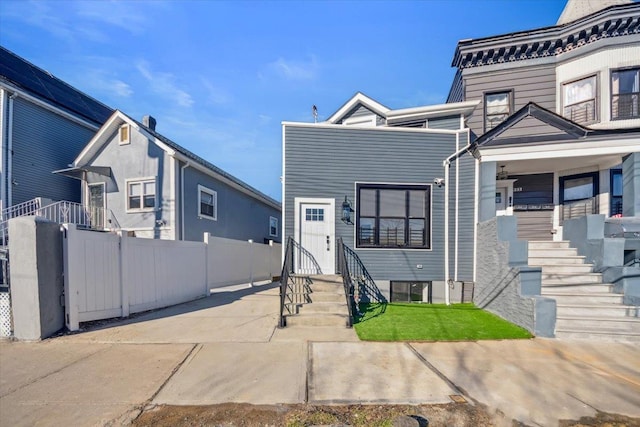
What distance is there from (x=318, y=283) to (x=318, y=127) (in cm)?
454

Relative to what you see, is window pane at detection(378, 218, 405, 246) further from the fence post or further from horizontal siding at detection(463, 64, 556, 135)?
the fence post

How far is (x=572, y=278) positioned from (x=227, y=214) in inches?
513

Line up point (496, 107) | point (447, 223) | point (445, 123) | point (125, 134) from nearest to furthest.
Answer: point (447, 223) → point (445, 123) → point (496, 107) → point (125, 134)

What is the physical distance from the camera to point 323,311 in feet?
20.8

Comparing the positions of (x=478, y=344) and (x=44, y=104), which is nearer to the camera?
(x=478, y=344)

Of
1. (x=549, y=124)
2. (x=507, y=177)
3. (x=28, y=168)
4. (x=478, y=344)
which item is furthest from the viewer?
(x=28, y=168)

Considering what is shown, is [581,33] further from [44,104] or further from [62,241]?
[44,104]

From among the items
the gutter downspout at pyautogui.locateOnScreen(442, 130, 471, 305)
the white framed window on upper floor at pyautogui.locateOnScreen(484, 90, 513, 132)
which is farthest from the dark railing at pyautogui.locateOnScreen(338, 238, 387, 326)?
the white framed window on upper floor at pyautogui.locateOnScreen(484, 90, 513, 132)

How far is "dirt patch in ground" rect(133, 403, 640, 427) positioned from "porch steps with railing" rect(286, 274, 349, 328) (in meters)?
2.93

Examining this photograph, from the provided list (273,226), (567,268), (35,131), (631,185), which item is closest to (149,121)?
(35,131)

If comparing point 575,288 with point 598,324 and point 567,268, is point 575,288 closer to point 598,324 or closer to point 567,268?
point 567,268

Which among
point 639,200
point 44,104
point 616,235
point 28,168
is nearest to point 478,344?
point 616,235

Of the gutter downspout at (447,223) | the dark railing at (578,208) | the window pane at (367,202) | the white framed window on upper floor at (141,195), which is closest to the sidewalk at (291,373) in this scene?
the gutter downspout at (447,223)

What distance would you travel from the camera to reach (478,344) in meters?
5.10
